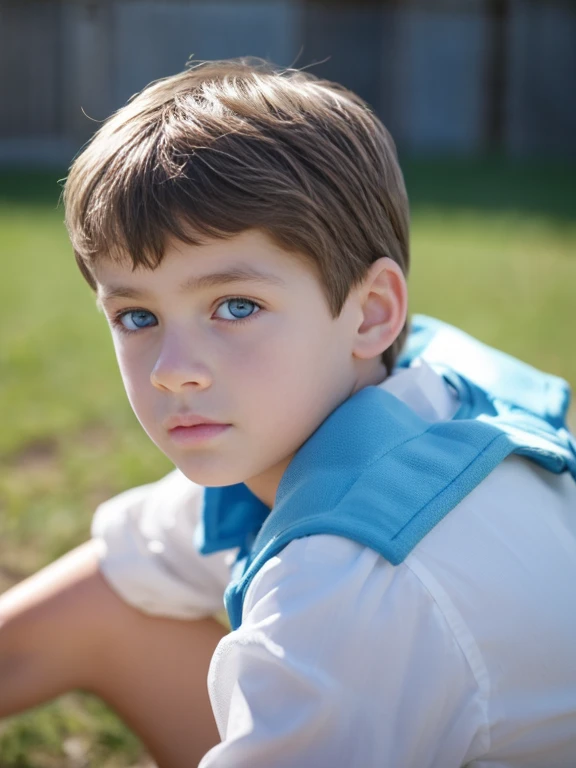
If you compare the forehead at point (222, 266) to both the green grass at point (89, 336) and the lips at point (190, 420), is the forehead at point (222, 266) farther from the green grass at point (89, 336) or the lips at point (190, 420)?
the green grass at point (89, 336)

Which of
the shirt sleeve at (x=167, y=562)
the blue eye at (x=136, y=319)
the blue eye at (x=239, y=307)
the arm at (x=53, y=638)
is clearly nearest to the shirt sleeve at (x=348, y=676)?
the blue eye at (x=239, y=307)

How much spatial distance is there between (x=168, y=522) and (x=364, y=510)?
795 millimetres

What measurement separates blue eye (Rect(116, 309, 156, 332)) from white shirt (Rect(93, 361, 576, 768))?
18.4 inches

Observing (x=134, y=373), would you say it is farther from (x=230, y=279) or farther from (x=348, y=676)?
(x=348, y=676)

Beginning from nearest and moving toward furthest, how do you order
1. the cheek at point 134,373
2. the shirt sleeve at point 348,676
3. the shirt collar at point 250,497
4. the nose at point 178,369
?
the shirt sleeve at point 348,676
the nose at point 178,369
the cheek at point 134,373
the shirt collar at point 250,497

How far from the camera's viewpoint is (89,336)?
16.6 feet

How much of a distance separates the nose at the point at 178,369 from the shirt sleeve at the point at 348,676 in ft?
1.03

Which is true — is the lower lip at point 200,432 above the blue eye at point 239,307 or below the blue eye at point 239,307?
below

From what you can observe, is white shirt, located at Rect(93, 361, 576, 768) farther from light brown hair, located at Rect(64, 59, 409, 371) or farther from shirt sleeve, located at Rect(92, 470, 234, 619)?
shirt sleeve, located at Rect(92, 470, 234, 619)

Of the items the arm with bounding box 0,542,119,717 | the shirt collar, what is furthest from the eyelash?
the arm with bounding box 0,542,119,717

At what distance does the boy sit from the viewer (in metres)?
1.27

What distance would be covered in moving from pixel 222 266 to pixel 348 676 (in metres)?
0.62

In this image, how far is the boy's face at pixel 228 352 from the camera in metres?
1.49

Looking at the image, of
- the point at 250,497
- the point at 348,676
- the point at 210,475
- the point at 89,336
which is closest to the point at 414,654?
the point at 348,676
